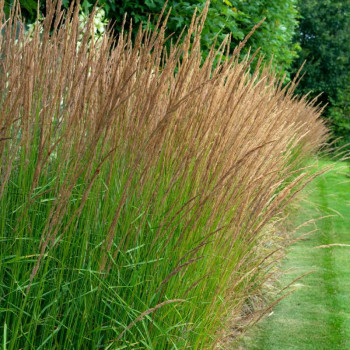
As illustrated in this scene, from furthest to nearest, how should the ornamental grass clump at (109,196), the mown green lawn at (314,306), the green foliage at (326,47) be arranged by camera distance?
1. the green foliage at (326,47)
2. the mown green lawn at (314,306)
3. the ornamental grass clump at (109,196)

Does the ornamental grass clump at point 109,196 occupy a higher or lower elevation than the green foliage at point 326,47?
higher

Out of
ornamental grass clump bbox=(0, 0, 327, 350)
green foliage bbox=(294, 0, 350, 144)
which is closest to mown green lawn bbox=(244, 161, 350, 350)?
ornamental grass clump bbox=(0, 0, 327, 350)

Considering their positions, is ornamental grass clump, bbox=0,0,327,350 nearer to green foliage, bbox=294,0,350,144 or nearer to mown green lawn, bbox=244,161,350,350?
mown green lawn, bbox=244,161,350,350

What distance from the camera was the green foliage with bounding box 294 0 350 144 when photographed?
22031 millimetres

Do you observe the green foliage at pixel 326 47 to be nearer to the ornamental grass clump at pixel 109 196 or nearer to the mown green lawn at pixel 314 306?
the mown green lawn at pixel 314 306

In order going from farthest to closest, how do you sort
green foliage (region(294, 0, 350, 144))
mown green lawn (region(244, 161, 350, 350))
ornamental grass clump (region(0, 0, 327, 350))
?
green foliage (region(294, 0, 350, 144)), mown green lawn (region(244, 161, 350, 350)), ornamental grass clump (region(0, 0, 327, 350))

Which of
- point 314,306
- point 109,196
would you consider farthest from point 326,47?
point 109,196

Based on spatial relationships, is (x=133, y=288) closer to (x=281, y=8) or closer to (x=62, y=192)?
(x=62, y=192)

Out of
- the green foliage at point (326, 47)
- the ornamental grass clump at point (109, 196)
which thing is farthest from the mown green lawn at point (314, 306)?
the green foliage at point (326, 47)

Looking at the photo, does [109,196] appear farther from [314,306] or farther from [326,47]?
[326,47]

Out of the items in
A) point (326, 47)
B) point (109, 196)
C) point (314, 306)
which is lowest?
point (326, 47)

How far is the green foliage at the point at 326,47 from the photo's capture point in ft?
72.3

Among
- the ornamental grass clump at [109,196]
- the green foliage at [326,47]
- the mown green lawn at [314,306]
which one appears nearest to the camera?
the ornamental grass clump at [109,196]

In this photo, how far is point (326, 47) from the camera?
22375 millimetres
